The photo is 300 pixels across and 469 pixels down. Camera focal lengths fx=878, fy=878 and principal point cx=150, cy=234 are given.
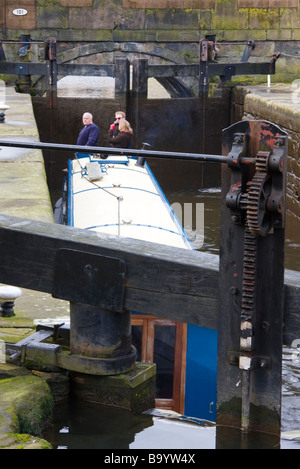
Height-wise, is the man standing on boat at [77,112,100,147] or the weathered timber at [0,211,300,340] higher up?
the weathered timber at [0,211,300,340]

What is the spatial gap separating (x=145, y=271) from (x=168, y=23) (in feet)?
60.6

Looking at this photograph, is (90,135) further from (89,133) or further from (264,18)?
(264,18)

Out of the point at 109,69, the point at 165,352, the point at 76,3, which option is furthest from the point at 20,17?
the point at 165,352

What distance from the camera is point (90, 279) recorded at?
358 centimetres

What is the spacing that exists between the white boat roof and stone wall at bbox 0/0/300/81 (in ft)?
30.7

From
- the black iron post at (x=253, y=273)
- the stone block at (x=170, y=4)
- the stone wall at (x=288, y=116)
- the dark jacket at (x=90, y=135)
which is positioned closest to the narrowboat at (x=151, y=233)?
the black iron post at (x=253, y=273)

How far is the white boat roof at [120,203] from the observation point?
341 inches

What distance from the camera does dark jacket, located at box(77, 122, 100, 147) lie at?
1453 cm

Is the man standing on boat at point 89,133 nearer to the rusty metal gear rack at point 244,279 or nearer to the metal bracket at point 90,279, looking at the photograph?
the metal bracket at point 90,279

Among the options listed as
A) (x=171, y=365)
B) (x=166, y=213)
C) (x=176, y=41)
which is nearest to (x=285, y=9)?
(x=176, y=41)

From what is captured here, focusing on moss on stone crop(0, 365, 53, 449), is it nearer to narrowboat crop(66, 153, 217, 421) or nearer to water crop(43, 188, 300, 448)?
water crop(43, 188, 300, 448)

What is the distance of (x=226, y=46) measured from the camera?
21516 millimetres

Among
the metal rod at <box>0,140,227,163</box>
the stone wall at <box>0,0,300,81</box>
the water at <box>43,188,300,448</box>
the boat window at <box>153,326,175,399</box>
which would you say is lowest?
the boat window at <box>153,326,175,399</box>

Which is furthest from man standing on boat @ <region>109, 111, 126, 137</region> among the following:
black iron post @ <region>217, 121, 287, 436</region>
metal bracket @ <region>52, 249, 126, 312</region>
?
black iron post @ <region>217, 121, 287, 436</region>
